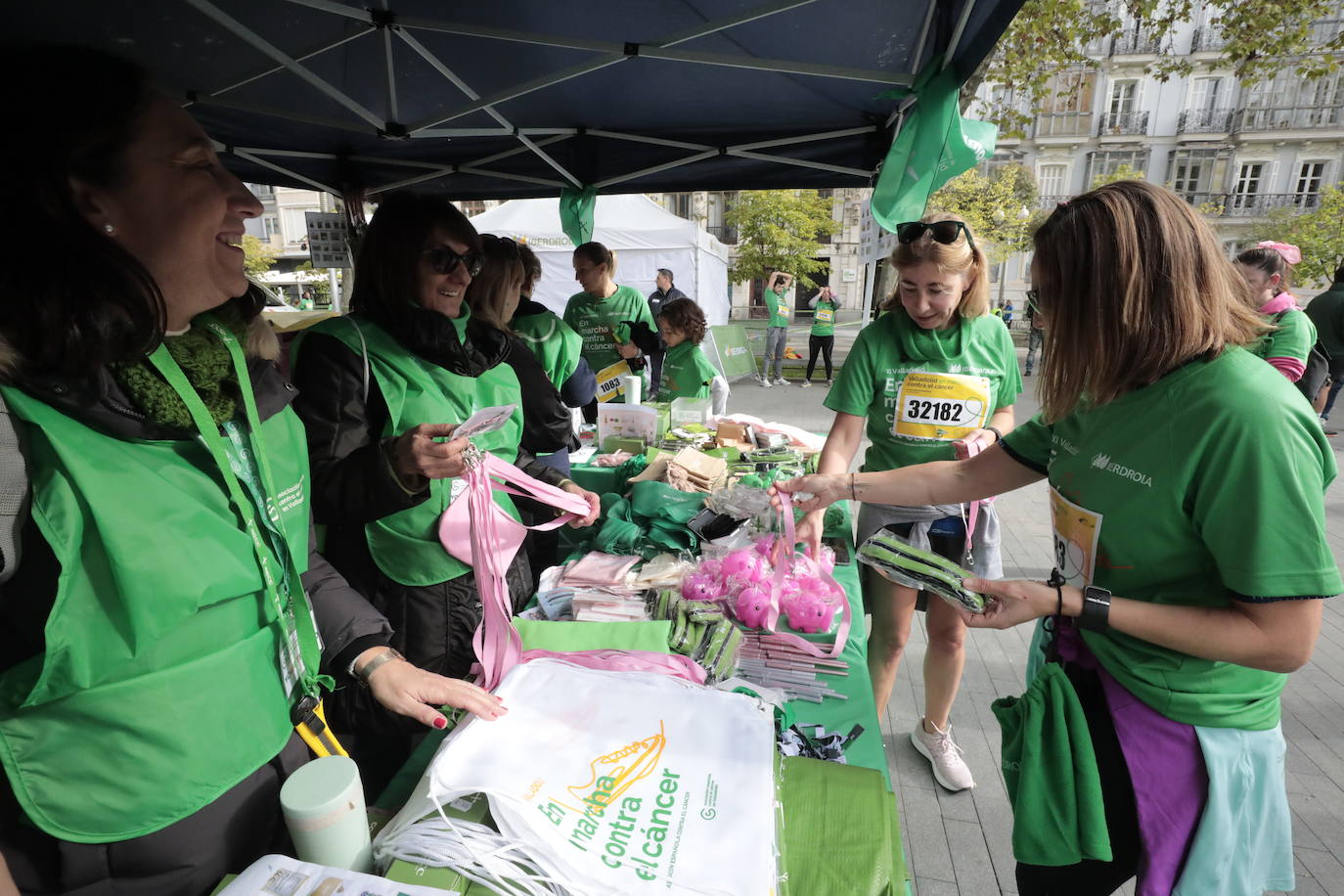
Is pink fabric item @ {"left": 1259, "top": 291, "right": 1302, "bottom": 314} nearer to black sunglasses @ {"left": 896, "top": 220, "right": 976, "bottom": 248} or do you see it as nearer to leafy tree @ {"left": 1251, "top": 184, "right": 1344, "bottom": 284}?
black sunglasses @ {"left": 896, "top": 220, "right": 976, "bottom": 248}

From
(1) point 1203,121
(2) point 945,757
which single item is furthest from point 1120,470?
(1) point 1203,121

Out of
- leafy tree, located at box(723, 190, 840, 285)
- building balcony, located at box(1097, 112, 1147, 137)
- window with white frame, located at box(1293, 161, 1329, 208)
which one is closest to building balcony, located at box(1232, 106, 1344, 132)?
window with white frame, located at box(1293, 161, 1329, 208)

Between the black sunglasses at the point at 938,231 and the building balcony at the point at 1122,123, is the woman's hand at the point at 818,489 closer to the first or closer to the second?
the black sunglasses at the point at 938,231

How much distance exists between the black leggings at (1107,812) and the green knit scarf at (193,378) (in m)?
1.88

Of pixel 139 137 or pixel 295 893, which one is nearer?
pixel 295 893

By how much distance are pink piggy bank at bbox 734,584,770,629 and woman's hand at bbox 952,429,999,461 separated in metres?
0.99

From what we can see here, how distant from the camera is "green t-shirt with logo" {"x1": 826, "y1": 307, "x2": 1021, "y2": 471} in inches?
100

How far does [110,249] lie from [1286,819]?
2475 millimetres

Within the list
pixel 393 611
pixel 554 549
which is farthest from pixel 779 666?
pixel 554 549

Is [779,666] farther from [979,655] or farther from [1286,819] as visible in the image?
[979,655]

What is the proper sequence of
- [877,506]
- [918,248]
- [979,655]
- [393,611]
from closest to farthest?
[393,611] < [918,248] < [877,506] < [979,655]

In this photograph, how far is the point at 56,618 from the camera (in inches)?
32.1

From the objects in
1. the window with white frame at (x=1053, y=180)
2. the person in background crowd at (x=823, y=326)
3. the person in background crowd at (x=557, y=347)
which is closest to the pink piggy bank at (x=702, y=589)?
the person in background crowd at (x=557, y=347)

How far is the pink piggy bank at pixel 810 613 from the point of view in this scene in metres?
2.13
